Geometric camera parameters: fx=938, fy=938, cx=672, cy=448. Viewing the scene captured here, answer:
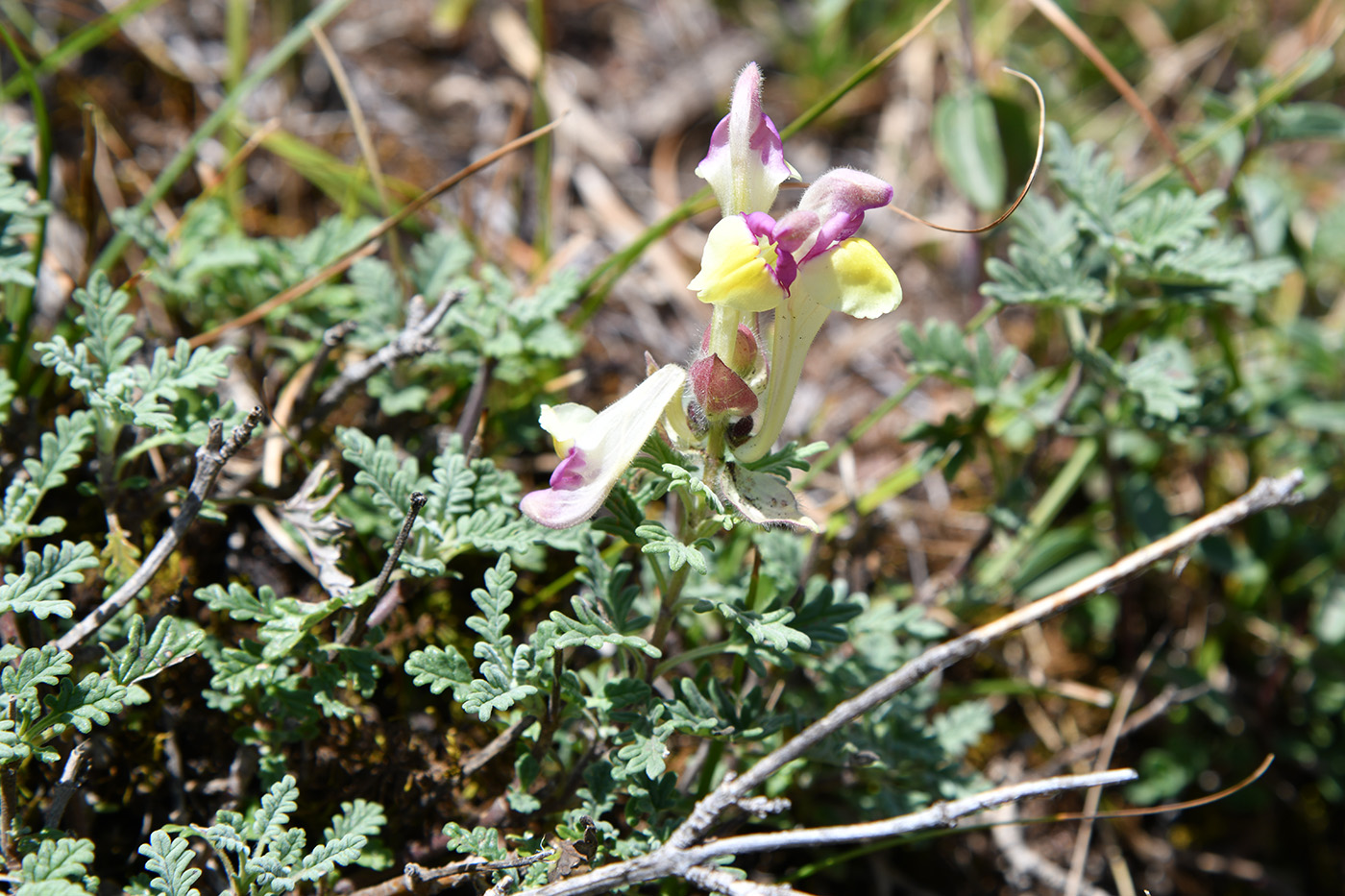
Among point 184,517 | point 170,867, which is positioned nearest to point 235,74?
point 184,517

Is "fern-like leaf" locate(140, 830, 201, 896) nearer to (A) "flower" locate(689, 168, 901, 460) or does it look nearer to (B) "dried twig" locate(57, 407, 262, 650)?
(B) "dried twig" locate(57, 407, 262, 650)

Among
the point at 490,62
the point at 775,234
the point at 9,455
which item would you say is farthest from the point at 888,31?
the point at 9,455

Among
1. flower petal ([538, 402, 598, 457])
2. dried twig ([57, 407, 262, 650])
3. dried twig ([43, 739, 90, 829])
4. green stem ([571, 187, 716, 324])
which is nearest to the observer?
flower petal ([538, 402, 598, 457])

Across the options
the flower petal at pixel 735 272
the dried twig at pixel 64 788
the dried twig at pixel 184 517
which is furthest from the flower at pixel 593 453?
the dried twig at pixel 64 788

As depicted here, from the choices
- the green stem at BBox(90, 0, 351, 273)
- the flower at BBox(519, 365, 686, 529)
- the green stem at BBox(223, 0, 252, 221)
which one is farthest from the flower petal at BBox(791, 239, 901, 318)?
the green stem at BBox(223, 0, 252, 221)

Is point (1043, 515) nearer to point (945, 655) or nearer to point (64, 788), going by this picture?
point (945, 655)

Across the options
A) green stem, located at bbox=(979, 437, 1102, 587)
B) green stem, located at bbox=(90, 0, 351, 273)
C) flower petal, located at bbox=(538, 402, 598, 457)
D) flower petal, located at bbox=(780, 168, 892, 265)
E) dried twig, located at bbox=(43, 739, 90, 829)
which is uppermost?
green stem, located at bbox=(90, 0, 351, 273)
